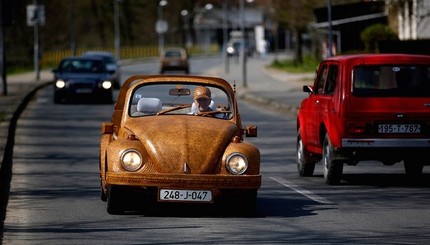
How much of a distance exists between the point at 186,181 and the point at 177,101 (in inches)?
72.2

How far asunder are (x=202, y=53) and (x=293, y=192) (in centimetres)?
12912

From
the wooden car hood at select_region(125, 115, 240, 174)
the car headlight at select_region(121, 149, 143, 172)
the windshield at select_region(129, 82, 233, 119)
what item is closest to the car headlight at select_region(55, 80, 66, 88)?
the windshield at select_region(129, 82, 233, 119)

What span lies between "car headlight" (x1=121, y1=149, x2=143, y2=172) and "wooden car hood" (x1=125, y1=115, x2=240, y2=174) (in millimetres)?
120

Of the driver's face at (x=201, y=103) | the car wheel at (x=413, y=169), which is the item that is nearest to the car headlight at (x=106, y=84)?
the car wheel at (x=413, y=169)

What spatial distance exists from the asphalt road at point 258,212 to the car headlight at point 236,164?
17.7 inches

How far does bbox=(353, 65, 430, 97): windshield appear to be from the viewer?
55.0 feet

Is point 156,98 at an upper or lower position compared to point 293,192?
upper

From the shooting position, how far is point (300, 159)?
1866 centimetres

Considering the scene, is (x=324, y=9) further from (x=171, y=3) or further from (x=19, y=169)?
(x=171, y=3)

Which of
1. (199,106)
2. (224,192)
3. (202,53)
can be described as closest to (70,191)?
(199,106)

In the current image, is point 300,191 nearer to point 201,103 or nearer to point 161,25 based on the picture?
point 201,103

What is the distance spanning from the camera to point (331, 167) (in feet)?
55.5

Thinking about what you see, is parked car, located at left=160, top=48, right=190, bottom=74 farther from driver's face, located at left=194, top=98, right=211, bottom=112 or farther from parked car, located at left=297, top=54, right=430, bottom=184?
driver's face, located at left=194, top=98, right=211, bottom=112

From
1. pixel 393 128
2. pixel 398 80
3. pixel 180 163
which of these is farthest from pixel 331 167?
pixel 180 163
